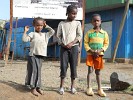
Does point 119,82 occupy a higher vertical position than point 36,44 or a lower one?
lower

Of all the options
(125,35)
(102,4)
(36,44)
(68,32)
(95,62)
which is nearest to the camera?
(36,44)

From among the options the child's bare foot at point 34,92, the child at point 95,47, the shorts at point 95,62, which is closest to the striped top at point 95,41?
the child at point 95,47

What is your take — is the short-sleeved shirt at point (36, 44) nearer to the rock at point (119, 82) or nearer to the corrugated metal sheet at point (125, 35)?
the rock at point (119, 82)

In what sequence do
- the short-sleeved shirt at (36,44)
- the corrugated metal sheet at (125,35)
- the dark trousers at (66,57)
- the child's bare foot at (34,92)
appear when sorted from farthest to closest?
1. the corrugated metal sheet at (125,35)
2. the dark trousers at (66,57)
3. the short-sleeved shirt at (36,44)
4. the child's bare foot at (34,92)

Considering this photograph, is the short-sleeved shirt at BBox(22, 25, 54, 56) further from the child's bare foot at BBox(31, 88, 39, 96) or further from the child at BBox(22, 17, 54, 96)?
the child's bare foot at BBox(31, 88, 39, 96)

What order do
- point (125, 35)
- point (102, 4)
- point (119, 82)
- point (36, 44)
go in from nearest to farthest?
point (36, 44)
point (119, 82)
point (125, 35)
point (102, 4)

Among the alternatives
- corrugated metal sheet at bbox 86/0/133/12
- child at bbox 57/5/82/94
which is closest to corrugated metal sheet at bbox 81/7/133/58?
corrugated metal sheet at bbox 86/0/133/12

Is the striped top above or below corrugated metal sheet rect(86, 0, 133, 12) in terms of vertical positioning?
below

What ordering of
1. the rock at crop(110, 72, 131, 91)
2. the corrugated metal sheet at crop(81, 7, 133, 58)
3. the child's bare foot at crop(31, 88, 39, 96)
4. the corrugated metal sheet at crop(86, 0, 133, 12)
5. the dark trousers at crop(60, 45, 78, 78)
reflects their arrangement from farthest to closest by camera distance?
1. the corrugated metal sheet at crop(81, 7, 133, 58)
2. the corrugated metal sheet at crop(86, 0, 133, 12)
3. the rock at crop(110, 72, 131, 91)
4. the dark trousers at crop(60, 45, 78, 78)
5. the child's bare foot at crop(31, 88, 39, 96)

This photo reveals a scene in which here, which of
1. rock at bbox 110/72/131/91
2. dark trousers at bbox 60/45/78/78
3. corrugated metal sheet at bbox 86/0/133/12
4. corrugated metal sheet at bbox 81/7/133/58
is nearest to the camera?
dark trousers at bbox 60/45/78/78

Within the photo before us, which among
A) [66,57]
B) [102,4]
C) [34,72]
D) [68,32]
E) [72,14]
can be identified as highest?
[102,4]

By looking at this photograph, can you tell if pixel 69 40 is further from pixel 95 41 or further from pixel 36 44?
pixel 36 44

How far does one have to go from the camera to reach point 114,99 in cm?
664

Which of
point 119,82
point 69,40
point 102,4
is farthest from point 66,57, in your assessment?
point 102,4
